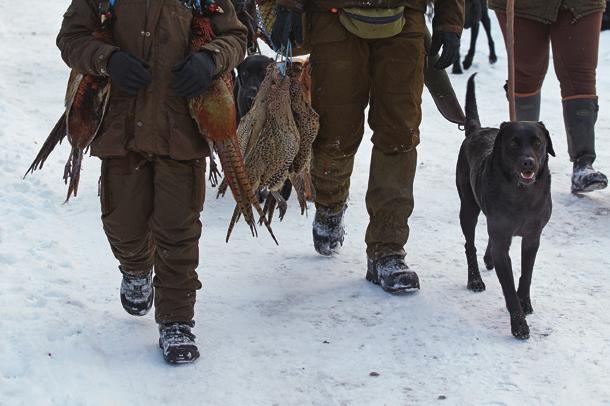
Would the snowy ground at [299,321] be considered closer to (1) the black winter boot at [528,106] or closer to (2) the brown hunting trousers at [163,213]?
(2) the brown hunting trousers at [163,213]

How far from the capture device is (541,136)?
4012 mm

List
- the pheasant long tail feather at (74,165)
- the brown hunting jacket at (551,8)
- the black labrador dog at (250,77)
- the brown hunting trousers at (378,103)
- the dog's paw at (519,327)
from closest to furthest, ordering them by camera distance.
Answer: the pheasant long tail feather at (74,165), the dog's paw at (519,327), the brown hunting trousers at (378,103), the brown hunting jacket at (551,8), the black labrador dog at (250,77)

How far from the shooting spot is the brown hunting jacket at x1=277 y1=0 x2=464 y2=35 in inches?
170

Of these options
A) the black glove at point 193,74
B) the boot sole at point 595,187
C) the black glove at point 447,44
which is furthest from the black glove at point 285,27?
the boot sole at point 595,187

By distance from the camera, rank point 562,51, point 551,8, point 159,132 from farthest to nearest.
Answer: point 562,51 < point 551,8 < point 159,132

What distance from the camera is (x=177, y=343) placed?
3709 millimetres

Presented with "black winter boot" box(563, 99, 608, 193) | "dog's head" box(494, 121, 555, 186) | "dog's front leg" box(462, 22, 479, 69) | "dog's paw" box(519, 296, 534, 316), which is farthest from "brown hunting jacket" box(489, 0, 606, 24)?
"dog's front leg" box(462, 22, 479, 69)

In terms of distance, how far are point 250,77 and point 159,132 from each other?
8.63ft

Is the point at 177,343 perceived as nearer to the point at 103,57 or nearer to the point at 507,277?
the point at 103,57

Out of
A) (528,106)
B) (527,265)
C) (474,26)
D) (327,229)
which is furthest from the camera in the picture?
(474,26)

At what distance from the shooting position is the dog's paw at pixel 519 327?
3.90 meters

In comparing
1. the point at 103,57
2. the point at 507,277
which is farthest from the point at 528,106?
the point at 103,57

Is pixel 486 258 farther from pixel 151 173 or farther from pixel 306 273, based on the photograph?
pixel 151 173

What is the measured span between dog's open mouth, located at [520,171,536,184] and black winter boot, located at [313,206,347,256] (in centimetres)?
133
